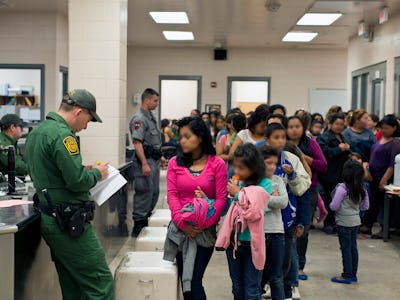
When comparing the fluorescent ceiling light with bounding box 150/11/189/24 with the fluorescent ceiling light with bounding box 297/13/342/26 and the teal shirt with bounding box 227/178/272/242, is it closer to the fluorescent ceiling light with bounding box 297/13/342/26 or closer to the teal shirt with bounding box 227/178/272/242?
the fluorescent ceiling light with bounding box 297/13/342/26

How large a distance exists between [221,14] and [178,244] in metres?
7.13

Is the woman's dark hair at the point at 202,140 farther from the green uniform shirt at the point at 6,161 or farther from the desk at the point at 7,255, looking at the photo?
the green uniform shirt at the point at 6,161

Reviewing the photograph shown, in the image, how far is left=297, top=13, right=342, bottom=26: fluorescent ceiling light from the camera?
391 inches

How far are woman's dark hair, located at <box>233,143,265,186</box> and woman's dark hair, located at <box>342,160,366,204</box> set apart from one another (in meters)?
1.92

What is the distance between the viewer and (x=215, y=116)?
31.1 ft

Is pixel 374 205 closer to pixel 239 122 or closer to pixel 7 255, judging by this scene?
pixel 239 122

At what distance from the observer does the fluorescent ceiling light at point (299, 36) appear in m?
12.1

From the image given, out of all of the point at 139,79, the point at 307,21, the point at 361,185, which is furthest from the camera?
the point at 139,79

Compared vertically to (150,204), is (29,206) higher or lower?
higher

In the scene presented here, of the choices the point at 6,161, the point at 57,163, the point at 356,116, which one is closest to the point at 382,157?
the point at 356,116

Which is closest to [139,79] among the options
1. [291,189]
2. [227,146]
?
[227,146]

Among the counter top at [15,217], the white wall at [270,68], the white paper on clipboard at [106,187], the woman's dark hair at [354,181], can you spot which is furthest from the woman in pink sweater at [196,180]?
the white wall at [270,68]

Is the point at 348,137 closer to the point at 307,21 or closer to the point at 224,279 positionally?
the point at 224,279

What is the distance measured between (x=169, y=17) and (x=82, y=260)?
789 cm
